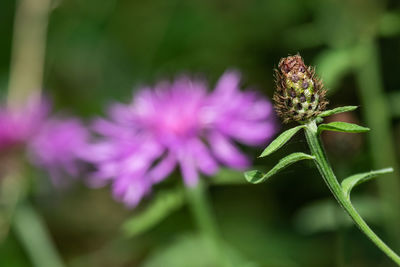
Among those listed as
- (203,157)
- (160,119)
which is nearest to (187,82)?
(160,119)

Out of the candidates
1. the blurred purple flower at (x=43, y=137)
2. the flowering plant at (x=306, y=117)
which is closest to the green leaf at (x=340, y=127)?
the flowering plant at (x=306, y=117)

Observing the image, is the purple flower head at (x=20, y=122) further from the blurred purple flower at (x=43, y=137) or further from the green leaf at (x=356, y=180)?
the green leaf at (x=356, y=180)

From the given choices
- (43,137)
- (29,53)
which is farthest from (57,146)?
(29,53)

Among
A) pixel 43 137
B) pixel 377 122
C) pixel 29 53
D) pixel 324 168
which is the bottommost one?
pixel 377 122

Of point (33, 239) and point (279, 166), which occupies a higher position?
point (279, 166)

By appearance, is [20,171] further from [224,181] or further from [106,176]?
[224,181]

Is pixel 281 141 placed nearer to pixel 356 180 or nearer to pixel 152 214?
pixel 356 180

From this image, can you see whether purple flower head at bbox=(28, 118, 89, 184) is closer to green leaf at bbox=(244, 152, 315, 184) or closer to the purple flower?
the purple flower
